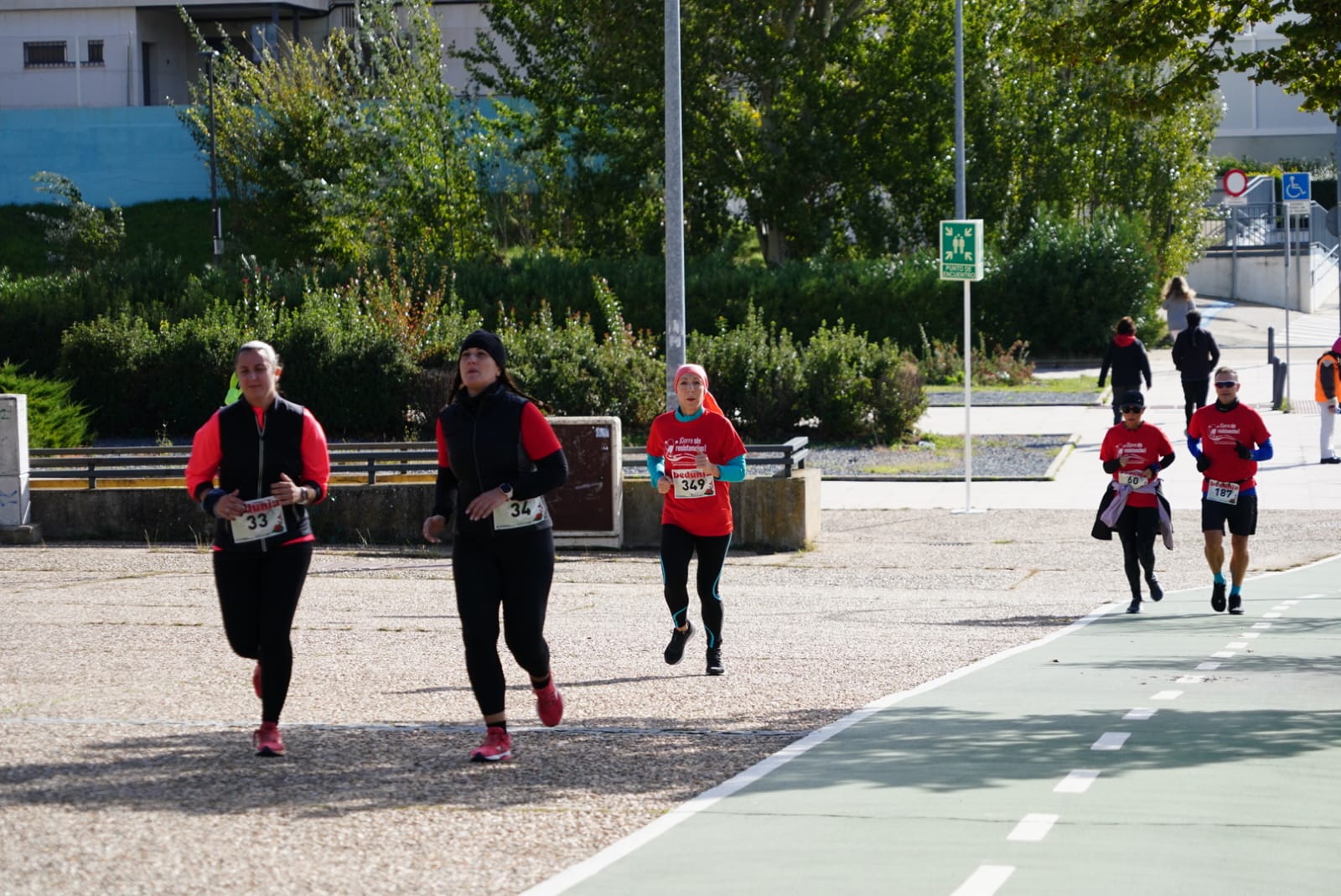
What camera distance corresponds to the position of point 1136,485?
1320 centimetres

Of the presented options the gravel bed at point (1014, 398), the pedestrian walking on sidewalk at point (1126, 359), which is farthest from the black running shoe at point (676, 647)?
the gravel bed at point (1014, 398)

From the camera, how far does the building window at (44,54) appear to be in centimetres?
6788

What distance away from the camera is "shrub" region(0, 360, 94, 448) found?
82.3ft

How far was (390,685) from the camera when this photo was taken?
9.54 meters

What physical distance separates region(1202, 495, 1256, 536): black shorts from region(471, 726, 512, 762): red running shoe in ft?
23.3

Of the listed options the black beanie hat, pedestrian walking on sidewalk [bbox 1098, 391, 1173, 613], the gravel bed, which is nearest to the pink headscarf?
the black beanie hat

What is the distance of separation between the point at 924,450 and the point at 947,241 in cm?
560

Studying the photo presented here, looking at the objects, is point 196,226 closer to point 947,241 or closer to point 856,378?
point 856,378

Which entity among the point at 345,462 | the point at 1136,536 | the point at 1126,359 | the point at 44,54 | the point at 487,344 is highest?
the point at 44,54

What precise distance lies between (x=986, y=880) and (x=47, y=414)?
881 inches

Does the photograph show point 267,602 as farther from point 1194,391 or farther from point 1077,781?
point 1194,391

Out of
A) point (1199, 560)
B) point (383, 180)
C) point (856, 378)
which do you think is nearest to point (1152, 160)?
point (383, 180)

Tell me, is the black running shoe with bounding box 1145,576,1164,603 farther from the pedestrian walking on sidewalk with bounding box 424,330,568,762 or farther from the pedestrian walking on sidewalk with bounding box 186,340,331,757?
the pedestrian walking on sidewalk with bounding box 186,340,331,757

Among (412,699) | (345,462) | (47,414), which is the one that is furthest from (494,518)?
(47,414)
